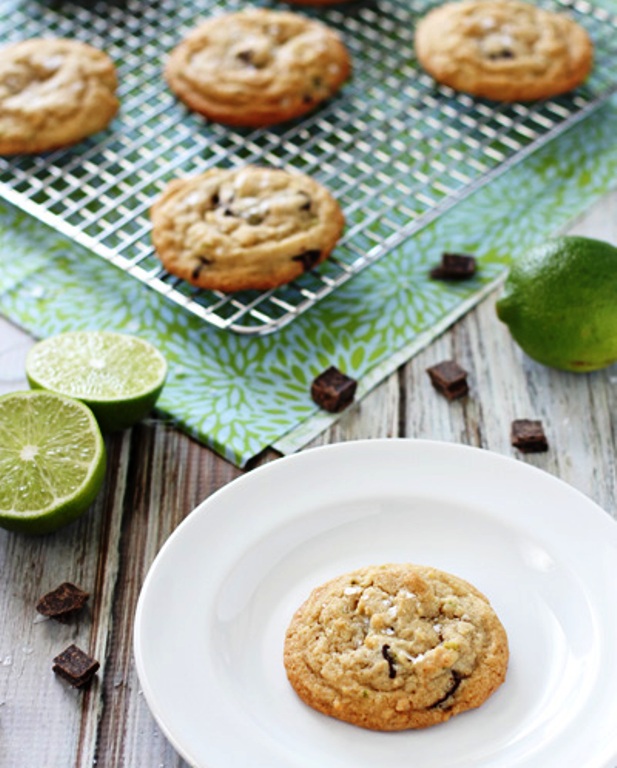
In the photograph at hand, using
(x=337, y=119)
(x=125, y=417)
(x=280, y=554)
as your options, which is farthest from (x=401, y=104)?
(x=280, y=554)

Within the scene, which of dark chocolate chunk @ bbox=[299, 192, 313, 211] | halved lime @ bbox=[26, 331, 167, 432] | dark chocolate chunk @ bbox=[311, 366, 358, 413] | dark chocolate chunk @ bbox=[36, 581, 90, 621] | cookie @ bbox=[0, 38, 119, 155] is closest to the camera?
dark chocolate chunk @ bbox=[36, 581, 90, 621]

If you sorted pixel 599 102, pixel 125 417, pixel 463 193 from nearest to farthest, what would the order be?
pixel 125 417 → pixel 463 193 → pixel 599 102

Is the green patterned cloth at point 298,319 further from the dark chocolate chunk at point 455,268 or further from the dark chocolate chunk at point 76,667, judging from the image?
the dark chocolate chunk at point 76,667

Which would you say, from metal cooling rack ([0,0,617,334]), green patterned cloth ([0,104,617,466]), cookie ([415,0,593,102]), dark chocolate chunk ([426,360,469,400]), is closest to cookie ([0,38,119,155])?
metal cooling rack ([0,0,617,334])

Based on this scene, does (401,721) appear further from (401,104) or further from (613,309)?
(401,104)

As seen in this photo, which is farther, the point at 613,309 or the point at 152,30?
the point at 152,30

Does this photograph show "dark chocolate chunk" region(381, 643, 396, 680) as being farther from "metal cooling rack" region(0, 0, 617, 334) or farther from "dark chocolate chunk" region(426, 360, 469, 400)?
"metal cooling rack" region(0, 0, 617, 334)
